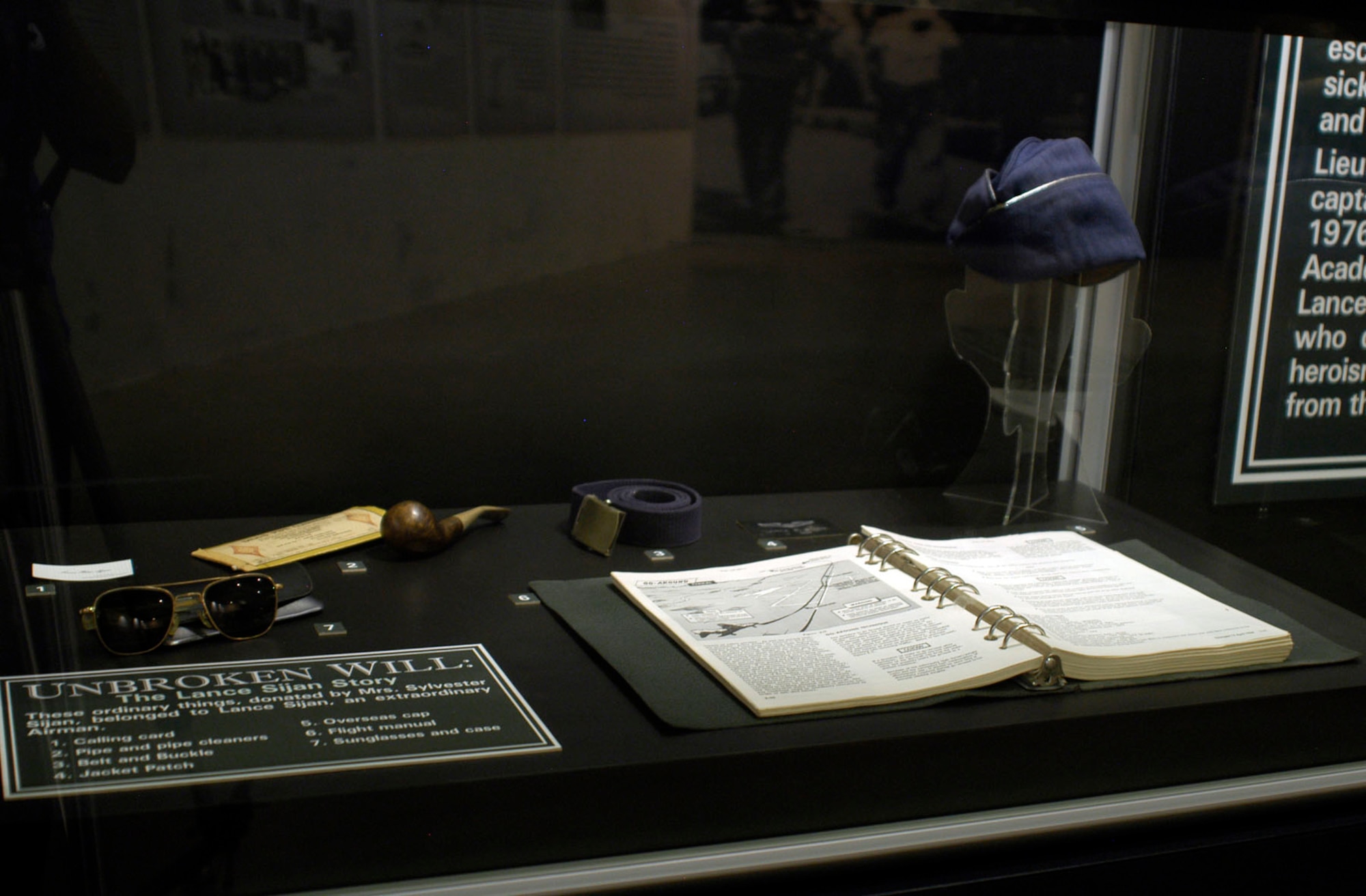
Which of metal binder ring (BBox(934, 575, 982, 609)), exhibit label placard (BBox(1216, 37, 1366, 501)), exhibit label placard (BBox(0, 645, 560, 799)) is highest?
exhibit label placard (BBox(1216, 37, 1366, 501))

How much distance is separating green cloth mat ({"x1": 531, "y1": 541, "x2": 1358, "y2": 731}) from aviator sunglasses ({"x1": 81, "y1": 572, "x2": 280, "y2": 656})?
26 centimetres

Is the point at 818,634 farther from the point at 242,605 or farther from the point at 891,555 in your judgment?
the point at 242,605

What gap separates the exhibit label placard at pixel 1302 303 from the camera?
125 centimetres

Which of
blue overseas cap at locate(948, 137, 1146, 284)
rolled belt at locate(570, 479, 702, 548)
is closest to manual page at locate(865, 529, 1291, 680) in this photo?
rolled belt at locate(570, 479, 702, 548)

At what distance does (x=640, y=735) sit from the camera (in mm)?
884

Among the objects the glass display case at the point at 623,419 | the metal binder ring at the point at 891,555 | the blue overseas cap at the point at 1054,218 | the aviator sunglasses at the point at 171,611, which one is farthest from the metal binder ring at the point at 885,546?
the aviator sunglasses at the point at 171,611

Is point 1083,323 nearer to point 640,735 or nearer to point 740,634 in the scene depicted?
point 740,634

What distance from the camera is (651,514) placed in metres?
1.33

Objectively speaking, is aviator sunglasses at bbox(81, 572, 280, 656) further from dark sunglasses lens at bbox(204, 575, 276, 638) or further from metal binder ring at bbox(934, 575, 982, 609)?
metal binder ring at bbox(934, 575, 982, 609)

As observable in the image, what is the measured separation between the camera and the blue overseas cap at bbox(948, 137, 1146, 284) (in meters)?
1.38

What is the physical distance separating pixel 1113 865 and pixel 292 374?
37.9 inches

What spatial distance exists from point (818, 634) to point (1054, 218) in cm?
Result: 60

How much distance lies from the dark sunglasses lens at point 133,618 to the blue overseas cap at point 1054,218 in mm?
970

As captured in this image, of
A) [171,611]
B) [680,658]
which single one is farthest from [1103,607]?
[171,611]
